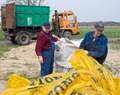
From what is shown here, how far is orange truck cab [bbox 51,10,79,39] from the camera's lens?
Result: 23.1m

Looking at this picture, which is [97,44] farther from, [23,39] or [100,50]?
[23,39]

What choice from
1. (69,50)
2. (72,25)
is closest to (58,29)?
(72,25)

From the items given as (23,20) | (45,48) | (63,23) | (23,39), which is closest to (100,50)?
(45,48)

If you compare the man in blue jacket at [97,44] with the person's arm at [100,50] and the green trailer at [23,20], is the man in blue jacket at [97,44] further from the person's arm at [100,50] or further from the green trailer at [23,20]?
the green trailer at [23,20]

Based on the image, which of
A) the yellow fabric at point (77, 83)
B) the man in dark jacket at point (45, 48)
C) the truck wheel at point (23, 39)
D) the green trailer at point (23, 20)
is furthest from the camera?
the truck wheel at point (23, 39)

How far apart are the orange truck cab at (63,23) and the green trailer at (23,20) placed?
1.68 m

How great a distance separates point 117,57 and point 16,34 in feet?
31.0

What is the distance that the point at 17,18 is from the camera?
68.8 feet

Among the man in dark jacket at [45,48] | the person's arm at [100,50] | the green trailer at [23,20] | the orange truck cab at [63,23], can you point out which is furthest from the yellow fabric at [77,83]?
the orange truck cab at [63,23]

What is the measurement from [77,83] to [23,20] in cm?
1771

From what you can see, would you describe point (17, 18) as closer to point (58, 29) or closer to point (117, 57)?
point (58, 29)

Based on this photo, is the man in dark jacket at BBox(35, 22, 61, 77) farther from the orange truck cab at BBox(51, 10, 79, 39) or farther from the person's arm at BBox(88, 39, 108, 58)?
the orange truck cab at BBox(51, 10, 79, 39)

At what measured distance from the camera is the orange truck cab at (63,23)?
75.9 feet

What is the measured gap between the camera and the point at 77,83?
12.1 ft
